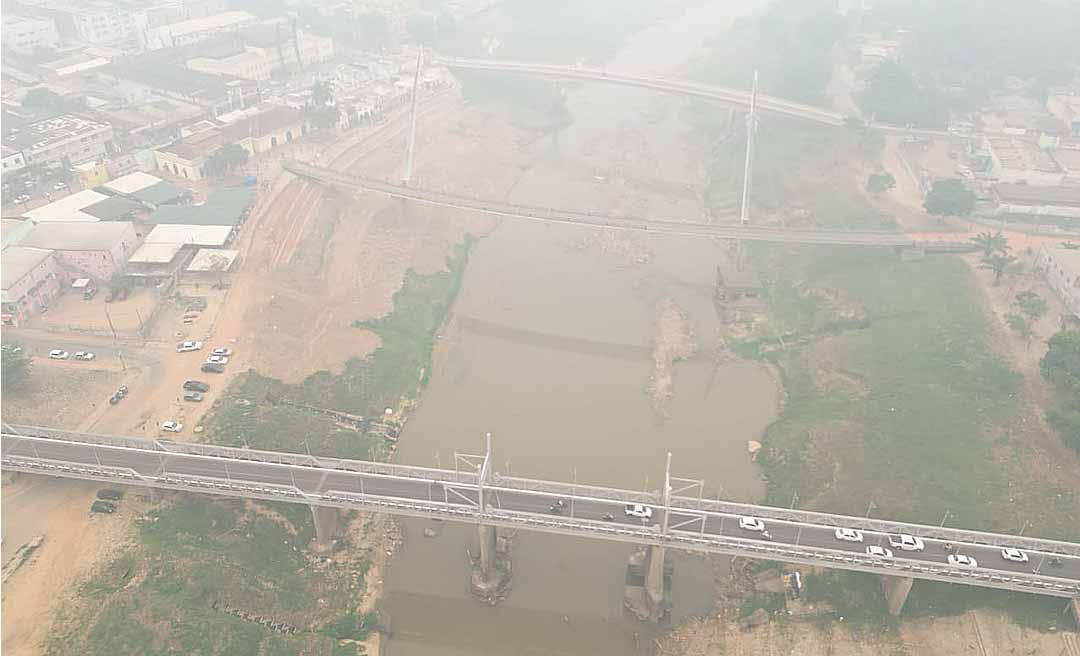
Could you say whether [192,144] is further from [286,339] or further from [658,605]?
[658,605]

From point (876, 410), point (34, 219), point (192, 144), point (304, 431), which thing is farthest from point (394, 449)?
point (192, 144)

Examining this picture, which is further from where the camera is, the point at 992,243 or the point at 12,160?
the point at 12,160

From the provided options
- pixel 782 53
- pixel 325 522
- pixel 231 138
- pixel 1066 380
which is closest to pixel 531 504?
pixel 325 522

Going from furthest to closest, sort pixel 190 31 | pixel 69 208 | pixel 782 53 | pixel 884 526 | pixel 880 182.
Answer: pixel 190 31 < pixel 782 53 < pixel 880 182 < pixel 69 208 < pixel 884 526

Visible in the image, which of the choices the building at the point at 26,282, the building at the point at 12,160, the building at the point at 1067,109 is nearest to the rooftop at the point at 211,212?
the building at the point at 26,282

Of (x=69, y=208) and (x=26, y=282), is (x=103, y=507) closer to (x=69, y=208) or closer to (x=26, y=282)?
(x=26, y=282)

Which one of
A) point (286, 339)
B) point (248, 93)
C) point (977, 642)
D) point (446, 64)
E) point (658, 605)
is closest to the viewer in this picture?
point (977, 642)
